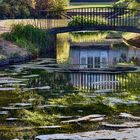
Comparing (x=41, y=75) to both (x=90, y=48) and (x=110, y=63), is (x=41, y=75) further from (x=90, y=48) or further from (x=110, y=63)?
(x=90, y=48)

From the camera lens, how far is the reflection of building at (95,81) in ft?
72.8

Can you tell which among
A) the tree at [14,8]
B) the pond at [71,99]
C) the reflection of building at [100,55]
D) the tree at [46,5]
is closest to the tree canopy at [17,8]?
the tree at [14,8]

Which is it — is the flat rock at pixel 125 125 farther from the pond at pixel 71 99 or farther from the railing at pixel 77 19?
the railing at pixel 77 19

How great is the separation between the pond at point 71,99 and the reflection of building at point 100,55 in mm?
69

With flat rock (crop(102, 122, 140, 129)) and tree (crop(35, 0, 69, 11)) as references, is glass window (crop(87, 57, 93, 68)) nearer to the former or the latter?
flat rock (crop(102, 122, 140, 129))

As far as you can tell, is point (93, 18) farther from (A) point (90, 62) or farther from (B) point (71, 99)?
(B) point (71, 99)

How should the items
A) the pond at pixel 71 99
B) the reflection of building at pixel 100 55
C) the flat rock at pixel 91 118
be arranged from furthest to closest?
the reflection of building at pixel 100 55 → the flat rock at pixel 91 118 → the pond at pixel 71 99

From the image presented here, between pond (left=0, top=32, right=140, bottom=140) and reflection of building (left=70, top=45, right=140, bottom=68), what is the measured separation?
0.07 metres

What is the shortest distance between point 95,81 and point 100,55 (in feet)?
37.5

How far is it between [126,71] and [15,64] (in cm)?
551

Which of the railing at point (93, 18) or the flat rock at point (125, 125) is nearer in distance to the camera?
the flat rock at point (125, 125)

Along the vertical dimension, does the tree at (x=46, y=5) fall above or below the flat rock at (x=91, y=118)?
above

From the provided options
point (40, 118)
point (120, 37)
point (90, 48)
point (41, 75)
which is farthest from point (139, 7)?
point (40, 118)

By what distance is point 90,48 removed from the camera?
40125 millimetres
